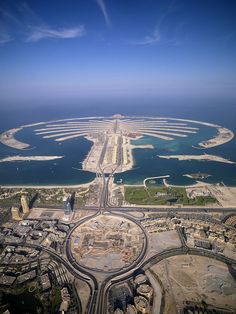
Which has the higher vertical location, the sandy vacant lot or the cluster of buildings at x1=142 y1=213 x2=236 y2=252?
the cluster of buildings at x1=142 y1=213 x2=236 y2=252

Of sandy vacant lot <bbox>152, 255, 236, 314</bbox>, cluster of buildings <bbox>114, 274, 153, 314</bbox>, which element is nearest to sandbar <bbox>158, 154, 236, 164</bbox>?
sandy vacant lot <bbox>152, 255, 236, 314</bbox>

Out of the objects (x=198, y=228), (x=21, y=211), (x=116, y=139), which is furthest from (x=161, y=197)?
(x=116, y=139)

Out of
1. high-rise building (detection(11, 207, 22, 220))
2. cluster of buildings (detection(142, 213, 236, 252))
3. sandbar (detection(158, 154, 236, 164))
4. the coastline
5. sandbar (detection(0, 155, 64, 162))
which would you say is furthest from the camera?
sandbar (detection(0, 155, 64, 162))

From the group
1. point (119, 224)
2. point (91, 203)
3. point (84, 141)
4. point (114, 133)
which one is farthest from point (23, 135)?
point (119, 224)

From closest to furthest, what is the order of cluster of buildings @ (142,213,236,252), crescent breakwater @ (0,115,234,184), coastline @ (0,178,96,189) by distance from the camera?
cluster of buildings @ (142,213,236,252), coastline @ (0,178,96,189), crescent breakwater @ (0,115,234,184)

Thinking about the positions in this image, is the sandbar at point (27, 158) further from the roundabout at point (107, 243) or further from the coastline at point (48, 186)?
the roundabout at point (107, 243)

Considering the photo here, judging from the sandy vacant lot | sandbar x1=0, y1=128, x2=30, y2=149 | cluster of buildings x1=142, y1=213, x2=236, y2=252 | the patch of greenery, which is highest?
sandbar x1=0, y1=128, x2=30, y2=149

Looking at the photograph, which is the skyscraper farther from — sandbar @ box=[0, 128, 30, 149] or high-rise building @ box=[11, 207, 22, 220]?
sandbar @ box=[0, 128, 30, 149]
